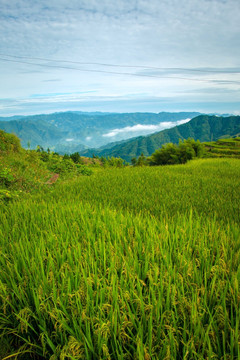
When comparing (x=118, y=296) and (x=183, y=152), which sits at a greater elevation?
(x=183, y=152)

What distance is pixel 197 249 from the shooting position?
2588 millimetres

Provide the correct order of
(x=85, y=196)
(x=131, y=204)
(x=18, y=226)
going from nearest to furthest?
(x=18, y=226), (x=131, y=204), (x=85, y=196)

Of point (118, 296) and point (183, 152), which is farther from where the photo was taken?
Result: point (183, 152)

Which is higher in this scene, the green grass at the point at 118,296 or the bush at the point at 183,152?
the bush at the point at 183,152

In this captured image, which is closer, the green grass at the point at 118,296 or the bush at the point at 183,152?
the green grass at the point at 118,296

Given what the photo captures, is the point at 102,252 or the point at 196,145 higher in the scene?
the point at 196,145

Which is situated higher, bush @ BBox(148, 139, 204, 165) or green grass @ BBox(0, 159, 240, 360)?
bush @ BBox(148, 139, 204, 165)

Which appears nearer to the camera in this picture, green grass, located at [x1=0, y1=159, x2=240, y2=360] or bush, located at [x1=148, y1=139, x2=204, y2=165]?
green grass, located at [x1=0, y1=159, x2=240, y2=360]

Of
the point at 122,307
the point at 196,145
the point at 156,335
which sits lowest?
the point at 156,335

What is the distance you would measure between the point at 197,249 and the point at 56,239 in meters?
1.72

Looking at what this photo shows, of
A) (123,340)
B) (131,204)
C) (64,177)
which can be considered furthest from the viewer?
(64,177)

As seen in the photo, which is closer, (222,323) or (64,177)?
(222,323)

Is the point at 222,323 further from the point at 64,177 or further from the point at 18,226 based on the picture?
the point at 64,177

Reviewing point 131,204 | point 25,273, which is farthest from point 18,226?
point 131,204
